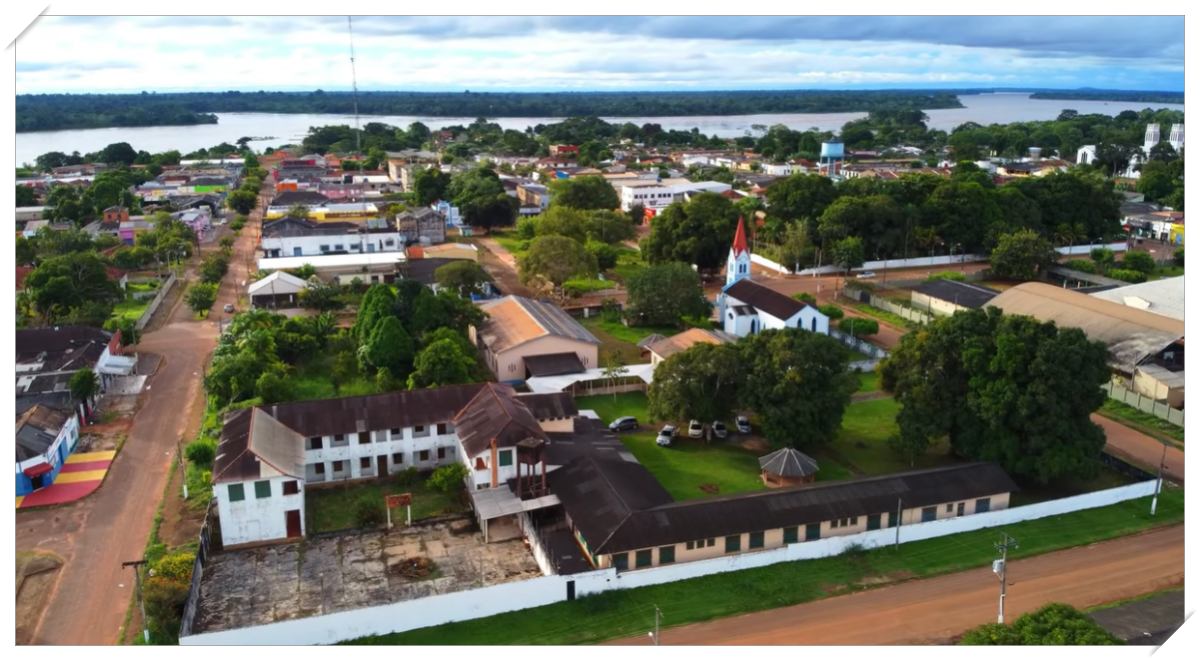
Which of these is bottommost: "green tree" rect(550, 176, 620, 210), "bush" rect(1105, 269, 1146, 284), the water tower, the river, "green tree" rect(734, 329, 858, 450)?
"green tree" rect(734, 329, 858, 450)

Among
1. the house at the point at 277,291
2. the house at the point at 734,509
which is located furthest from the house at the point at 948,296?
the house at the point at 277,291

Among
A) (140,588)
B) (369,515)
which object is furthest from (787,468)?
(140,588)

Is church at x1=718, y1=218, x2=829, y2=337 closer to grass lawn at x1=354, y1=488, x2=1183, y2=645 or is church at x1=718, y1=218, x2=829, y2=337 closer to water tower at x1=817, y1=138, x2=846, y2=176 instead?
grass lawn at x1=354, y1=488, x2=1183, y2=645

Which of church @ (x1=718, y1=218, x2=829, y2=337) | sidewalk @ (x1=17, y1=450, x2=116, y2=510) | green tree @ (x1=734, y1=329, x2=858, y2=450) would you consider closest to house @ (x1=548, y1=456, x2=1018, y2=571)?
green tree @ (x1=734, y1=329, x2=858, y2=450)

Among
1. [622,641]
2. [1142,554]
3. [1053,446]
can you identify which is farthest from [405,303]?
[1142,554]

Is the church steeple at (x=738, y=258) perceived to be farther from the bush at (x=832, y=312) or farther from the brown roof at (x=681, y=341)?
the brown roof at (x=681, y=341)

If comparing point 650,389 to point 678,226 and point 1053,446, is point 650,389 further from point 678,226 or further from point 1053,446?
point 678,226

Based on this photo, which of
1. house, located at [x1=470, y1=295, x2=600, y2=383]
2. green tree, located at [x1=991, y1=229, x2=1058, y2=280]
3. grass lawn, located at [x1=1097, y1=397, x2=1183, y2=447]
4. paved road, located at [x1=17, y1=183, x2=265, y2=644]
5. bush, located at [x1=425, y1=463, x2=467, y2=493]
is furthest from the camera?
green tree, located at [x1=991, y1=229, x2=1058, y2=280]
